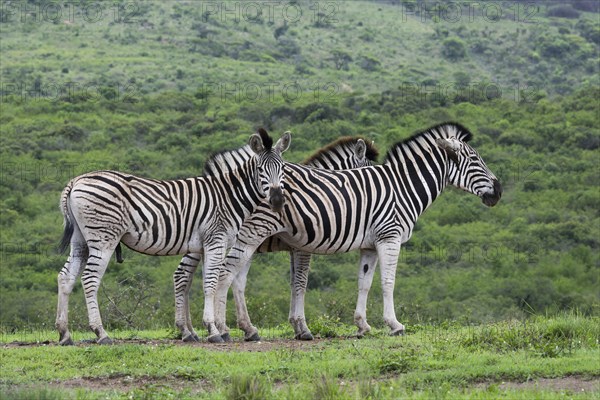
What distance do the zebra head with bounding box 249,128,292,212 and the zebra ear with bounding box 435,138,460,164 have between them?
2.34 m

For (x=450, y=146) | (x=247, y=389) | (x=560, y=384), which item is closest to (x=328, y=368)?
(x=247, y=389)

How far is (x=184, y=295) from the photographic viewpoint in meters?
12.4

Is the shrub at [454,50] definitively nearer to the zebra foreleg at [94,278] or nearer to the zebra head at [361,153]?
the zebra head at [361,153]

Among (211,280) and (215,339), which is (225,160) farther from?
(215,339)

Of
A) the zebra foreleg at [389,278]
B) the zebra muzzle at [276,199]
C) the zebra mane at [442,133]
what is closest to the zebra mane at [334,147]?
the zebra mane at [442,133]

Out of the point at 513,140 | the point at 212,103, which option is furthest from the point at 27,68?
the point at 513,140

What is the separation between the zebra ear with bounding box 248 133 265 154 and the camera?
12.3m

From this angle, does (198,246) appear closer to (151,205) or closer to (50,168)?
(151,205)

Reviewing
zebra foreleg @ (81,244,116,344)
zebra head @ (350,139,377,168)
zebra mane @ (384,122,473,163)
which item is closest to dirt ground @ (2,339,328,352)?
zebra foreleg @ (81,244,116,344)

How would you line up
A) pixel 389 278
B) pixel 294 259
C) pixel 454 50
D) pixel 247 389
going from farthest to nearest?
pixel 454 50
pixel 294 259
pixel 389 278
pixel 247 389

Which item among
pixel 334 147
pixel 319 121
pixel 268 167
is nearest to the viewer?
pixel 268 167

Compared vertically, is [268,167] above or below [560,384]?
above

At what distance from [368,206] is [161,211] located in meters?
2.69

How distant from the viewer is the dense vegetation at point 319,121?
28.0 metres
